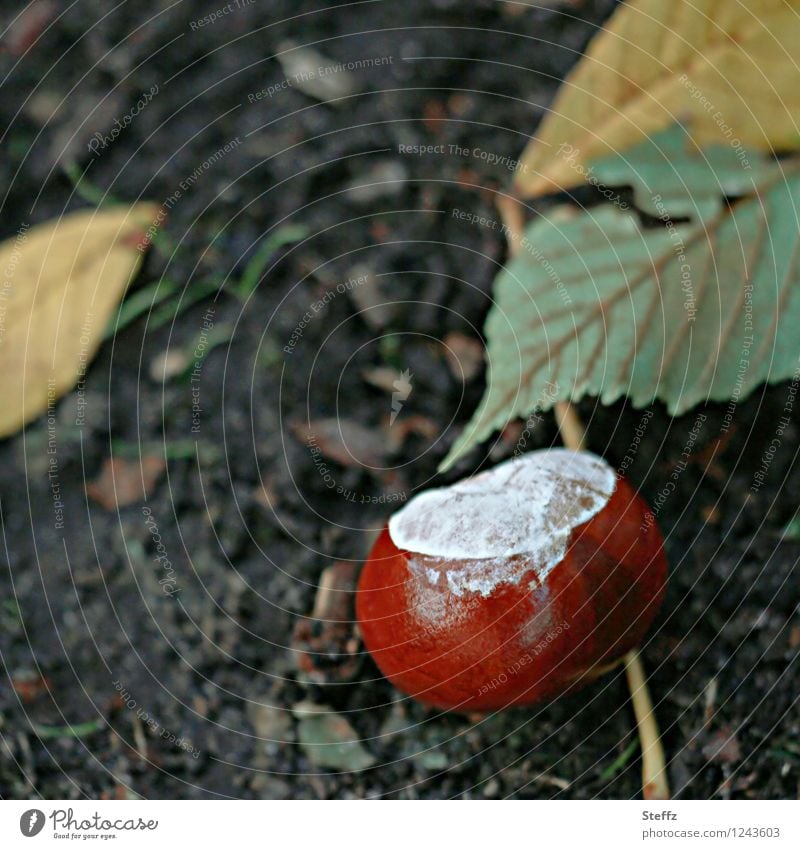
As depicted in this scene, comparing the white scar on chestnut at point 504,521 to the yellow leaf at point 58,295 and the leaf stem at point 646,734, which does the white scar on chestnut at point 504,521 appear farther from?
the yellow leaf at point 58,295

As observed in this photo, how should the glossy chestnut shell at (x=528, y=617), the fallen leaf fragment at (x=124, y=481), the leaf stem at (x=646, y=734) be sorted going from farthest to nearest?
1. the fallen leaf fragment at (x=124, y=481)
2. the leaf stem at (x=646, y=734)
3. the glossy chestnut shell at (x=528, y=617)

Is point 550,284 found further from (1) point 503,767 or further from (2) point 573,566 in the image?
(1) point 503,767

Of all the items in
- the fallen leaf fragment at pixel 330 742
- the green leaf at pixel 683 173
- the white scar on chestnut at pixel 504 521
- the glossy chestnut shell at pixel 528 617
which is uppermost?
the green leaf at pixel 683 173

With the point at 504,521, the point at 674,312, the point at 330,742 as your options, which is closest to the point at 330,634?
the point at 330,742

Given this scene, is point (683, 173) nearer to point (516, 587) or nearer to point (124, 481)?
point (516, 587)

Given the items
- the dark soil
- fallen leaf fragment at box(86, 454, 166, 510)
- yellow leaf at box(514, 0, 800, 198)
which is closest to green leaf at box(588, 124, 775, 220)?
yellow leaf at box(514, 0, 800, 198)

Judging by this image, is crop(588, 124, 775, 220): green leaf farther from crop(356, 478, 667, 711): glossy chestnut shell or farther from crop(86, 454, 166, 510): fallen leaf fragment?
crop(86, 454, 166, 510): fallen leaf fragment

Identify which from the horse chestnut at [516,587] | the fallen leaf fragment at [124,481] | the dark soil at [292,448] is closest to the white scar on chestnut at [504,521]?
the horse chestnut at [516,587]
